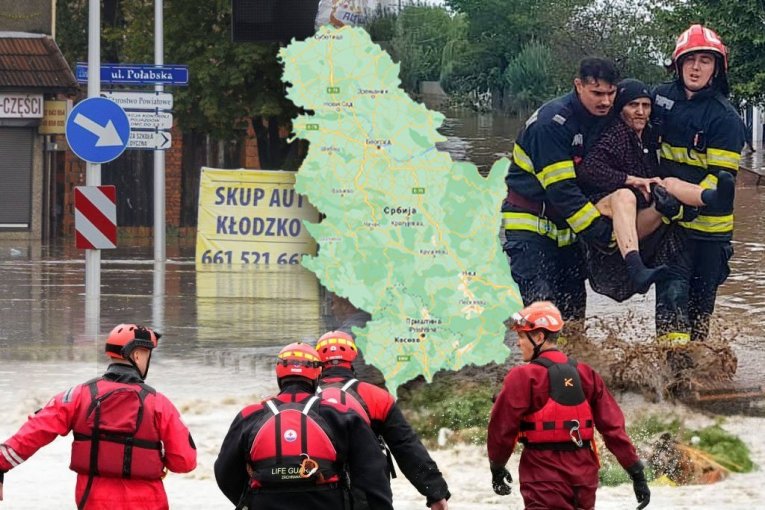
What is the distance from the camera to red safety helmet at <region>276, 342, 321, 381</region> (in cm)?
709

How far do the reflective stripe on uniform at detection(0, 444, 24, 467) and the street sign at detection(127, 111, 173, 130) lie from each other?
59.3 feet

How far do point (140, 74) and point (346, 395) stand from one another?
51.1 feet

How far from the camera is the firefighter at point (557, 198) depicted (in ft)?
43.2

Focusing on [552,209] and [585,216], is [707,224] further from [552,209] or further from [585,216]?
[552,209]

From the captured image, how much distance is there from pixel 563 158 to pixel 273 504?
6.73m

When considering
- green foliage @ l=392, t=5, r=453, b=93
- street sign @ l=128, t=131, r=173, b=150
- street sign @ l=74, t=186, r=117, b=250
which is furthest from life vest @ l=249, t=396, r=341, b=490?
street sign @ l=128, t=131, r=173, b=150

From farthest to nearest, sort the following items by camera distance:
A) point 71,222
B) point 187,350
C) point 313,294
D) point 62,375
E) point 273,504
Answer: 1. point 71,222
2. point 313,294
3. point 187,350
4. point 62,375
5. point 273,504

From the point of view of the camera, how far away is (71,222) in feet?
122

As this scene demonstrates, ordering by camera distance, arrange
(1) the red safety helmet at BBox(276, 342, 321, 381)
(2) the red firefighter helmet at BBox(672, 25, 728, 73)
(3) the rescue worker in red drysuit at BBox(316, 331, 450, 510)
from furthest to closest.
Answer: (2) the red firefighter helmet at BBox(672, 25, 728, 73)
(3) the rescue worker in red drysuit at BBox(316, 331, 450, 510)
(1) the red safety helmet at BBox(276, 342, 321, 381)

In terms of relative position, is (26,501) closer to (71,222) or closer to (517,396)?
(517,396)

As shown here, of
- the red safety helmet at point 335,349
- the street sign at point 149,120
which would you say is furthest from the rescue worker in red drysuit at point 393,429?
the street sign at point 149,120

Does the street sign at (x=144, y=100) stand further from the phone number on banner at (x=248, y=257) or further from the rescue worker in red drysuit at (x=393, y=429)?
the rescue worker in red drysuit at (x=393, y=429)

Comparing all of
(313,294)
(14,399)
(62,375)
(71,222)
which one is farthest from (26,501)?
(71,222)
